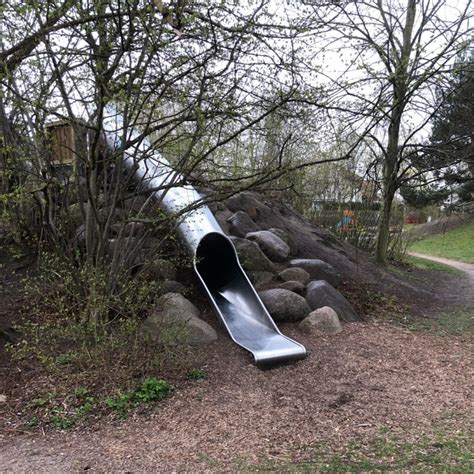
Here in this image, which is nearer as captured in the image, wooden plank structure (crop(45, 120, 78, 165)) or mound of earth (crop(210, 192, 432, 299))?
wooden plank structure (crop(45, 120, 78, 165))

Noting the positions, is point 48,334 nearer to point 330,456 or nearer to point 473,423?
point 330,456

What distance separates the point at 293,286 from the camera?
738 centimetres

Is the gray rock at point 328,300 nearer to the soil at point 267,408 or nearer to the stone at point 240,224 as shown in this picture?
the soil at point 267,408

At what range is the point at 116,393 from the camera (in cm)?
442

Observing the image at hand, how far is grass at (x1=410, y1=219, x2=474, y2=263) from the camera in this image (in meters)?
22.9

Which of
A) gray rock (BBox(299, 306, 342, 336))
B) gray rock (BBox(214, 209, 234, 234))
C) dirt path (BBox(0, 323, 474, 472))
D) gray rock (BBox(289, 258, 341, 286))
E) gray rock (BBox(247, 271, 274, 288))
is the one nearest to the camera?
dirt path (BBox(0, 323, 474, 472))

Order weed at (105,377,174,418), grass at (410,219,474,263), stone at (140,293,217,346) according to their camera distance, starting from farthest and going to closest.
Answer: grass at (410,219,474,263) < stone at (140,293,217,346) < weed at (105,377,174,418)

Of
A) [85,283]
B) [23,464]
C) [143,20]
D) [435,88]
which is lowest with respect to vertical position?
[23,464]

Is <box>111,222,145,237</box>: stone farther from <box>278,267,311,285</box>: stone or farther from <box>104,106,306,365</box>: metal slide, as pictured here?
<box>278,267,311,285</box>: stone

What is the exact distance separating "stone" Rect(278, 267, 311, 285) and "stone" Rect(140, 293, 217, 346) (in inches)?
78.4

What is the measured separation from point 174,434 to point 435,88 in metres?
8.26

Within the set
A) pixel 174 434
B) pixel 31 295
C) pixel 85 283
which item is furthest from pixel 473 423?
pixel 31 295

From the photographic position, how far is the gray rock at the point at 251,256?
25.8 ft

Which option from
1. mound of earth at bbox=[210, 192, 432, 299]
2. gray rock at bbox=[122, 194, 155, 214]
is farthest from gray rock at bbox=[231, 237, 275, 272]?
gray rock at bbox=[122, 194, 155, 214]
